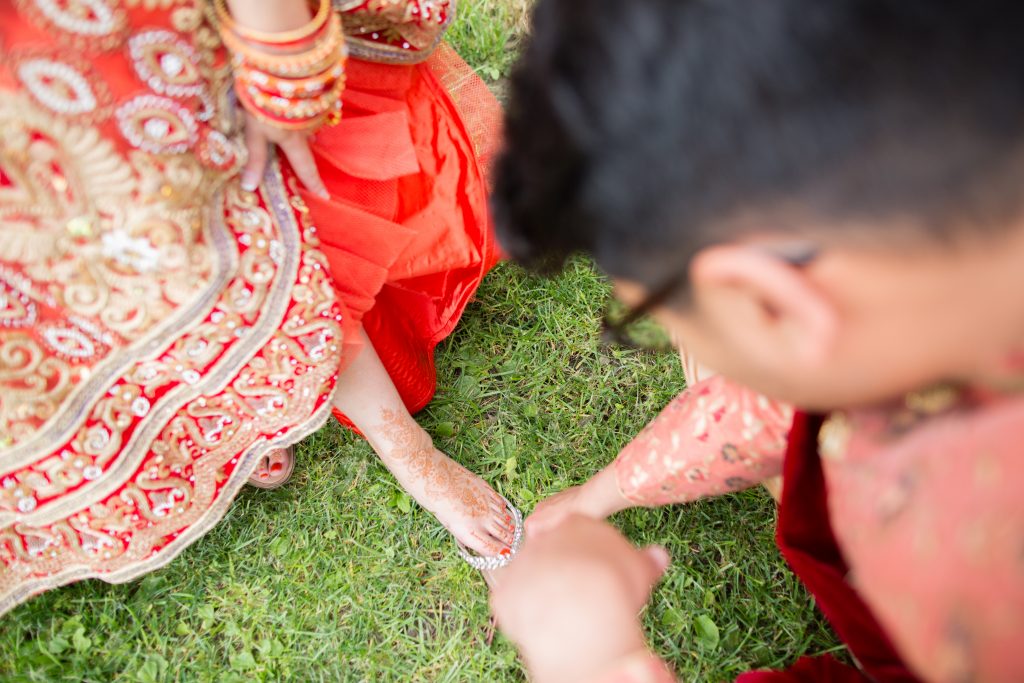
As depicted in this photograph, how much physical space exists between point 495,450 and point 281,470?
0.42 meters

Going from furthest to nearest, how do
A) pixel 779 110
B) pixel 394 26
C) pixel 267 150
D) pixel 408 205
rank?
1. pixel 408 205
2. pixel 394 26
3. pixel 267 150
4. pixel 779 110

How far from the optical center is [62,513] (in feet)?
3.53

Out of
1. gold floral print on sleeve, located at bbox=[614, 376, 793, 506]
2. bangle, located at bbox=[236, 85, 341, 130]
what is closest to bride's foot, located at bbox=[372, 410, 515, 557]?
gold floral print on sleeve, located at bbox=[614, 376, 793, 506]

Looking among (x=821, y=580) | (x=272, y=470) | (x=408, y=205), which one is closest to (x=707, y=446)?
(x=821, y=580)

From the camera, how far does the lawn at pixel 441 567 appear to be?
51.6 inches

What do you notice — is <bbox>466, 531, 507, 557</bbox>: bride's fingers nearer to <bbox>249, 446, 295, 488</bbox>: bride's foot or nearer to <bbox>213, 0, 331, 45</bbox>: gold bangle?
<bbox>249, 446, 295, 488</bbox>: bride's foot

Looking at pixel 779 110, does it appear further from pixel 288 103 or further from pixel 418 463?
pixel 418 463

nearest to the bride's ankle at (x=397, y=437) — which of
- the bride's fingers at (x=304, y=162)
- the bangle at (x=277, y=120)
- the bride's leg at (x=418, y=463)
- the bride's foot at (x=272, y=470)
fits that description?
the bride's leg at (x=418, y=463)

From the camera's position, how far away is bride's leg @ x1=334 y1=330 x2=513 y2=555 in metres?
1.24

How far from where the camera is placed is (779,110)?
1.56 ft

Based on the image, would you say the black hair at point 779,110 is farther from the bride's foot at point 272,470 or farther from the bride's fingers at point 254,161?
the bride's foot at point 272,470

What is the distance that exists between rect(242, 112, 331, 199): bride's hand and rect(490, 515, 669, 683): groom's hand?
2.04 ft

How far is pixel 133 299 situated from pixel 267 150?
0.27m

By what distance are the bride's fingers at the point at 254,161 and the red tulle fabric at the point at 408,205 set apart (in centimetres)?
9
